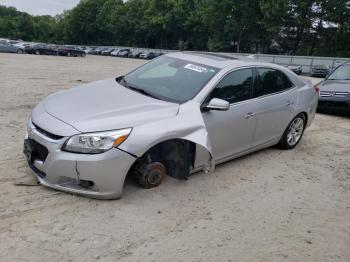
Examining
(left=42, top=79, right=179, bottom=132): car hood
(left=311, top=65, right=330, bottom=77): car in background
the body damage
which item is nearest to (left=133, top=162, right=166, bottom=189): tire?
the body damage

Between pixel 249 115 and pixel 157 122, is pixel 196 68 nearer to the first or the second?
pixel 249 115

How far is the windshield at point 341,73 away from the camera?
10.2 m

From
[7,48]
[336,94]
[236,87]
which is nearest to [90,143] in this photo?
[236,87]

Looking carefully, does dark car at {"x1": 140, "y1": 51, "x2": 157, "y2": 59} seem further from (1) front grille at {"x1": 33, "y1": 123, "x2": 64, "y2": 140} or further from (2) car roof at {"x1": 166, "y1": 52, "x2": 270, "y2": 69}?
(1) front grille at {"x1": 33, "y1": 123, "x2": 64, "y2": 140}

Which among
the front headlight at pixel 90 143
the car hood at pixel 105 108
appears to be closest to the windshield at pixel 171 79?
the car hood at pixel 105 108

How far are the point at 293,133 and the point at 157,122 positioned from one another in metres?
3.22

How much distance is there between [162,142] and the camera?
156 inches

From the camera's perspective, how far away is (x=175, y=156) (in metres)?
4.13

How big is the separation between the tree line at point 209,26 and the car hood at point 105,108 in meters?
51.6

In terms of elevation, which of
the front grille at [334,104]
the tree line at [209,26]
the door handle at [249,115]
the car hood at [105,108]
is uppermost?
the tree line at [209,26]

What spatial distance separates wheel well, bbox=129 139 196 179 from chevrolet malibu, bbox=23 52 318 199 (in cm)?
1

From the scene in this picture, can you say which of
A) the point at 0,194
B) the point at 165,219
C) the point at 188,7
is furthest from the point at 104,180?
the point at 188,7

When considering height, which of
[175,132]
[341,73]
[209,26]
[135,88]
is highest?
[209,26]

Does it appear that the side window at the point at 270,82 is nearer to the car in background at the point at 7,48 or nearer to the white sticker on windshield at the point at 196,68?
the white sticker on windshield at the point at 196,68
